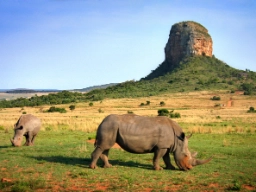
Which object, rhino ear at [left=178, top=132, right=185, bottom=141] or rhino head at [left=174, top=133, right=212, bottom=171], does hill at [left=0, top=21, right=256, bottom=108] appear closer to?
rhino ear at [left=178, top=132, right=185, bottom=141]

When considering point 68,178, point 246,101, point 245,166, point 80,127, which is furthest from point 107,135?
point 246,101

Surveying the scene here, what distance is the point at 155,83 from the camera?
4407 inches

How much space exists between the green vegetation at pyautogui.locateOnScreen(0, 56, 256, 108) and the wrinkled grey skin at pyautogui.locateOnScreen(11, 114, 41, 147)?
6804 cm

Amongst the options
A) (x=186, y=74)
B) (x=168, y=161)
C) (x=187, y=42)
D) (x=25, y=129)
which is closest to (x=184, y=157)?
(x=168, y=161)

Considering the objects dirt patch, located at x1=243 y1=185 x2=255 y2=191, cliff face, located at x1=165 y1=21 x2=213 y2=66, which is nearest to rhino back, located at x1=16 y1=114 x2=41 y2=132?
dirt patch, located at x1=243 y1=185 x2=255 y2=191

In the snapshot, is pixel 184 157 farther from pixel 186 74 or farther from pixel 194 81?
pixel 186 74

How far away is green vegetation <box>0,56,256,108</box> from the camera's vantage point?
9294 centimetres

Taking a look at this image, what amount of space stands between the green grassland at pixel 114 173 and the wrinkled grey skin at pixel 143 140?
467 mm

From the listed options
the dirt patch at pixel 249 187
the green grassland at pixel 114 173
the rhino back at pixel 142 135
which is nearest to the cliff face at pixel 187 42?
the green grassland at pixel 114 173

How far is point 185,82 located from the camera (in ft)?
335

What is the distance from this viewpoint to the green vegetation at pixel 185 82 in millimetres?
92938

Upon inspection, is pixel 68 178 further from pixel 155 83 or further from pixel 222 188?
pixel 155 83

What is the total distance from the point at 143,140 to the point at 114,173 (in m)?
1.56

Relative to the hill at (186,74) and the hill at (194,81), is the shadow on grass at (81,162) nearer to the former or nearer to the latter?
the hill at (194,81)
